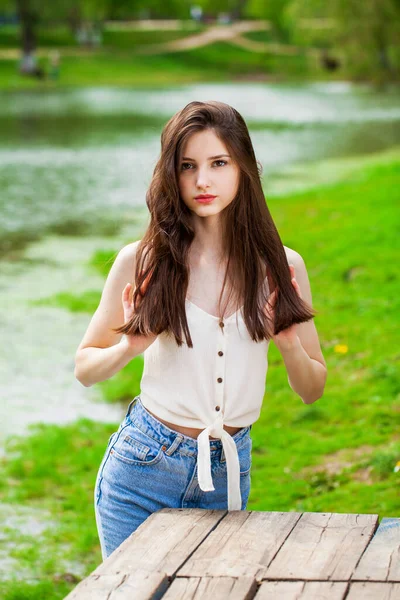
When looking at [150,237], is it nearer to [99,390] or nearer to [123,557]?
[123,557]

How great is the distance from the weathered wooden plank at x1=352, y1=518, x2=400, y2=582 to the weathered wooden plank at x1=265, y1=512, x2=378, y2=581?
17mm

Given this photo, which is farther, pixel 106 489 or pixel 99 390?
pixel 99 390

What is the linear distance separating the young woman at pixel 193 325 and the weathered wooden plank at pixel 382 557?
40 centimetres

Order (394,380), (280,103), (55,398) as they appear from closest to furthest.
Result: (394,380), (55,398), (280,103)

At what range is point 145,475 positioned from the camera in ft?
8.73

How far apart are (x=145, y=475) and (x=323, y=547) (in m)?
0.50

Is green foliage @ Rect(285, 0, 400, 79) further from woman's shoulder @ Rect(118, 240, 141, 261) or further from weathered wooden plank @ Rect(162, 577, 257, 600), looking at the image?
weathered wooden plank @ Rect(162, 577, 257, 600)

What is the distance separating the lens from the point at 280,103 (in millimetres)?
37594

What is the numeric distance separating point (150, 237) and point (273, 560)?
35.3 inches

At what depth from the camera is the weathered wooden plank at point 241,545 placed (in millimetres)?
2285

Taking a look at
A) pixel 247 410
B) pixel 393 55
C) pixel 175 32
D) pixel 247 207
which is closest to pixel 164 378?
pixel 247 410

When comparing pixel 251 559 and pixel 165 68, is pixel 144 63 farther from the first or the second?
pixel 251 559

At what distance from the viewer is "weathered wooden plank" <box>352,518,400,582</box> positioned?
7.41ft

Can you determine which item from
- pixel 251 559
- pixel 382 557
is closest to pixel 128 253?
pixel 251 559
